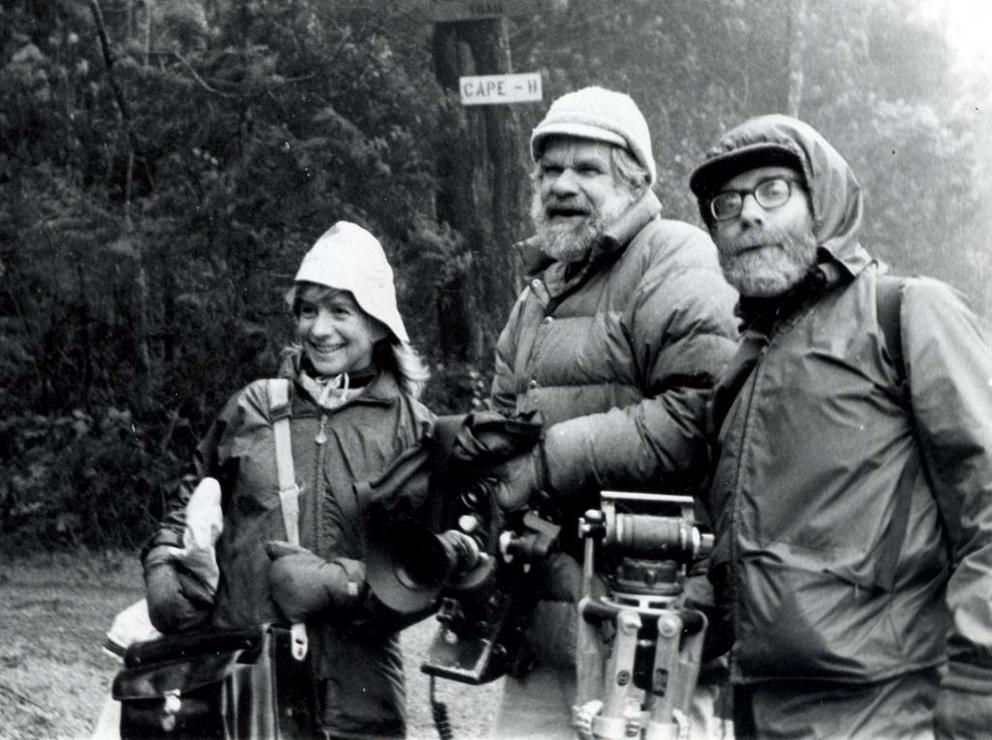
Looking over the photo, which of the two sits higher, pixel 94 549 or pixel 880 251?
pixel 880 251

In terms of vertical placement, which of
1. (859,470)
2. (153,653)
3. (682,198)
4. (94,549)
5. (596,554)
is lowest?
(94,549)

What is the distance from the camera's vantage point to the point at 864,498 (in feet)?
9.49

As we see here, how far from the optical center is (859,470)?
9.52 feet

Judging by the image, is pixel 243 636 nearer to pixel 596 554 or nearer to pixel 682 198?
pixel 596 554

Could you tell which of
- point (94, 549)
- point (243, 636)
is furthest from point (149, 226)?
point (243, 636)

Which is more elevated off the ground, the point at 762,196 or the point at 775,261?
the point at 762,196

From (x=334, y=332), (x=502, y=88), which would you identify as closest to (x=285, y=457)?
(x=334, y=332)

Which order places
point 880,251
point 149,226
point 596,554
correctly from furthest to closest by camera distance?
1. point 880,251
2. point 149,226
3. point 596,554

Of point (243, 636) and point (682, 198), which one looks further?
point (682, 198)

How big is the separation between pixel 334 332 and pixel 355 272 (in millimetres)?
201

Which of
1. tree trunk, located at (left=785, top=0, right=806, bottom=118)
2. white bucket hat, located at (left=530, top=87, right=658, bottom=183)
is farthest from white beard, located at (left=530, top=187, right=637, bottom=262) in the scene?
tree trunk, located at (left=785, top=0, right=806, bottom=118)

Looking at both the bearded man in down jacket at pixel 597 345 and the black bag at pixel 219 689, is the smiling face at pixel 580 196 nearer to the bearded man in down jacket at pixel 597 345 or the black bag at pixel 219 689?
the bearded man in down jacket at pixel 597 345

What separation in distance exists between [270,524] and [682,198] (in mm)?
10529

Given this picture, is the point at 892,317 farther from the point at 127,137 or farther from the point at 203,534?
the point at 127,137
